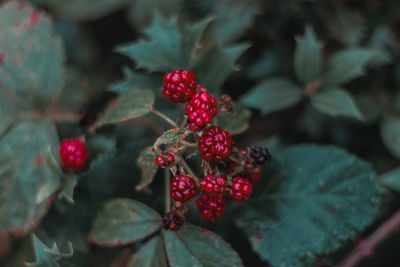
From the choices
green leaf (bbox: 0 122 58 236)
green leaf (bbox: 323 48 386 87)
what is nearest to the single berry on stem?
green leaf (bbox: 0 122 58 236)

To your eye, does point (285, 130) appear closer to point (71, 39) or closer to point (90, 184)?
point (90, 184)

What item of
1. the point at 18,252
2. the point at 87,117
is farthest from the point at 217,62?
the point at 18,252

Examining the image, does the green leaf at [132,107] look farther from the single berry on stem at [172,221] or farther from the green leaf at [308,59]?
the green leaf at [308,59]

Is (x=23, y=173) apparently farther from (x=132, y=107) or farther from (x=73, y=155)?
Answer: (x=132, y=107)

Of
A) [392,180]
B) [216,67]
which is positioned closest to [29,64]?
[216,67]

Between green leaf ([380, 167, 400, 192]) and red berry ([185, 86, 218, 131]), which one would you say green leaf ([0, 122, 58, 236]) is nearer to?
red berry ([185, 86, 218, 131])

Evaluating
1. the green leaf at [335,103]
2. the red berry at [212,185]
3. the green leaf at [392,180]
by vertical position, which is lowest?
the green leaf at [392,180]

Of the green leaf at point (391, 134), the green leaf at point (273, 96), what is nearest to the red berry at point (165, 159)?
the green leaf at point (273, 96)
